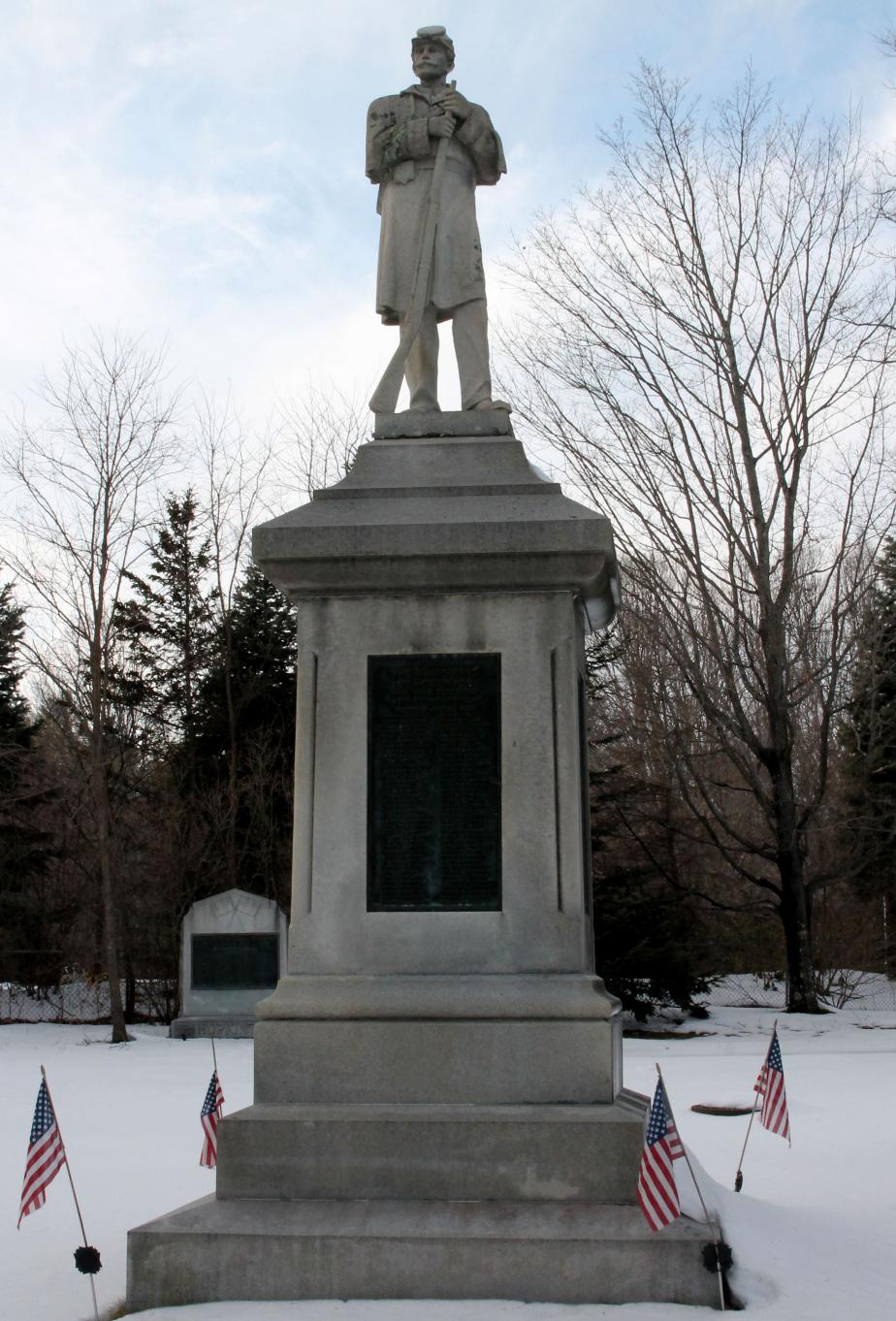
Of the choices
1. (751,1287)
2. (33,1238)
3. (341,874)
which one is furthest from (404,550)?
(33,1238)

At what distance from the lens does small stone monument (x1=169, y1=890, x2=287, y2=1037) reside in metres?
19.5

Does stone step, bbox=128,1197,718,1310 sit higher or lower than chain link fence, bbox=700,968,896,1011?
higher

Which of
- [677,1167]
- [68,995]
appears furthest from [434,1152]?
[68,995]

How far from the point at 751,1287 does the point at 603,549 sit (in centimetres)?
311

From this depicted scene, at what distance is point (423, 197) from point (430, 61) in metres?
0.79

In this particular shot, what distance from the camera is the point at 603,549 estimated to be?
599cm

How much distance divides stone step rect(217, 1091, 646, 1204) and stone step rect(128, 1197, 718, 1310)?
11cm

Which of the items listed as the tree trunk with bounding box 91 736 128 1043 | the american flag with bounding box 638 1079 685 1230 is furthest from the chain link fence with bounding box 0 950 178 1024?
the american flag with bounding box 638 1079 685 1230

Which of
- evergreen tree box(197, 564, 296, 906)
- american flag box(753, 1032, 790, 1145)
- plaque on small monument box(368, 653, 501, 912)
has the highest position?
evergreen tree box(197, 564, 296, 906)

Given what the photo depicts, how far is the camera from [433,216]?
7.04 m

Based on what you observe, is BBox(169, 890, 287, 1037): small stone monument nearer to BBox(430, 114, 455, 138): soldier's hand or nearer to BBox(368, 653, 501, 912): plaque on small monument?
BBox(368, 653, 501, 912): plaque on small monument

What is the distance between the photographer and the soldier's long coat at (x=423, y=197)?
278 inches

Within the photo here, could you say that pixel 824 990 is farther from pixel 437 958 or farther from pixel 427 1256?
pixel 427 1256

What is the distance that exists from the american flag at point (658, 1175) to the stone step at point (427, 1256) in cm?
13
